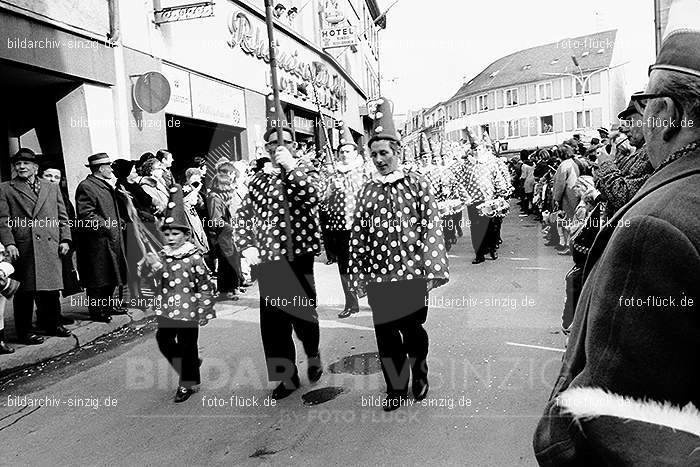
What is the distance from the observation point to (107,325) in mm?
7324

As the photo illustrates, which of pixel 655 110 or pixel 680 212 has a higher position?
pixel 655 110

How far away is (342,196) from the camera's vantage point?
26.7 feet

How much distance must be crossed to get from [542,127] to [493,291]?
55.4m

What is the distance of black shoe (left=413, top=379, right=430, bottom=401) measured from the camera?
464 cm

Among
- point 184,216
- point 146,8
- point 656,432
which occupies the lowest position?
point 656,432

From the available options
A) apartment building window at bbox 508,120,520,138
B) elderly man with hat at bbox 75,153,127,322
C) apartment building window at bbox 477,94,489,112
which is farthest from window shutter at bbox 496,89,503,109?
elderly man with hat at bbox 75,153,127,322

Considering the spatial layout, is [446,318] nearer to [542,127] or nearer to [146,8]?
[146,8]

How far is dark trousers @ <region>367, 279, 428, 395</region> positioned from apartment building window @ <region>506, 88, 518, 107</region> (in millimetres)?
61218

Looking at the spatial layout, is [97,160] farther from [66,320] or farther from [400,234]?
[400,234]

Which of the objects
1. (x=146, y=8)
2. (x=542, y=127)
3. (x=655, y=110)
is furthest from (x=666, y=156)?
(x=542, y=127)

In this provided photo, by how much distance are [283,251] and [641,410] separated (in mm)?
3955

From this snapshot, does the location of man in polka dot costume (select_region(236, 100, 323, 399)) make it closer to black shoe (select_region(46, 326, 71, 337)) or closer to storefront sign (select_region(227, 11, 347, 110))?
black shoe (select_region(46, 326, 71, 337))

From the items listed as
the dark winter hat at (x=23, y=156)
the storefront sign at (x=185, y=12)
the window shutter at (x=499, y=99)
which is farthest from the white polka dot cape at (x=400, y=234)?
the window shutter at (x=499, y=99)

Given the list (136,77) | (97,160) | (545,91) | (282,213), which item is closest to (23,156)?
(97,160)
